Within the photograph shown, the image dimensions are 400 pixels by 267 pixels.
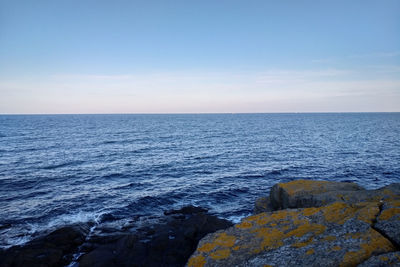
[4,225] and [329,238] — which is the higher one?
[329,238]

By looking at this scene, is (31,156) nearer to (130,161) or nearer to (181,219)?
(130,161)

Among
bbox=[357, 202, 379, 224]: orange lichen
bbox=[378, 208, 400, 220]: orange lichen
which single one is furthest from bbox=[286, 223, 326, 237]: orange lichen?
bbox=[378, 208, 400, 220]: orange lichen

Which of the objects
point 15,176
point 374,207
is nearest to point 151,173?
point 15,176

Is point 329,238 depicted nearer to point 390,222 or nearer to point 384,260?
point 384,260

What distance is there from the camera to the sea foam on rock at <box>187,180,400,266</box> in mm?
5742

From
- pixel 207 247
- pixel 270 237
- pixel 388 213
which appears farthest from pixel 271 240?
pixel 388 213

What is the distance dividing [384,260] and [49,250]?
15247 millimetres

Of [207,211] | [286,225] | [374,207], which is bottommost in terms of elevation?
[207,211]

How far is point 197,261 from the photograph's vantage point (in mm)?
6734

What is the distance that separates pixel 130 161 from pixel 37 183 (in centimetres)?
1287

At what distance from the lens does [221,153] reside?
142ft

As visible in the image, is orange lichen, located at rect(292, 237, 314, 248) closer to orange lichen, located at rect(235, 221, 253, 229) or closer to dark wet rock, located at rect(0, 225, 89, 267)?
orange lichen, located at rect(235, 221, 253, 229)

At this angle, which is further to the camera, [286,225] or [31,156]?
[31,156]

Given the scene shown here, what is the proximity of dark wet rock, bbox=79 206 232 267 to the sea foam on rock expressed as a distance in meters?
6.24
